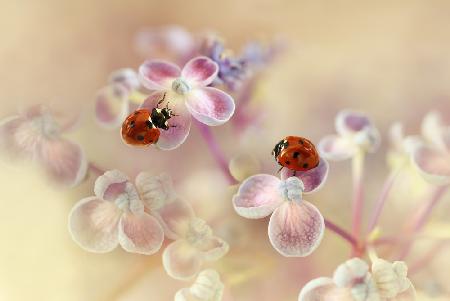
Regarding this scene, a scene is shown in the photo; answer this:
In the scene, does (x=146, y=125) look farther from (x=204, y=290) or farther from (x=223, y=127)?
(x=223, y=127)

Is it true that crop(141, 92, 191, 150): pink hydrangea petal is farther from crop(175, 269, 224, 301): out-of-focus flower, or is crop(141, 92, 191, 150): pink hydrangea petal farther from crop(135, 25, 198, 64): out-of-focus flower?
crop(135, 25, 198, 64): out-of-focus flower

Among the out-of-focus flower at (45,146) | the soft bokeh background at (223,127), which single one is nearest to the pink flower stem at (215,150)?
the soft bokeh background at (223,127)

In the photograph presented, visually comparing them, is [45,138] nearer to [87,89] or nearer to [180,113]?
[180,113]

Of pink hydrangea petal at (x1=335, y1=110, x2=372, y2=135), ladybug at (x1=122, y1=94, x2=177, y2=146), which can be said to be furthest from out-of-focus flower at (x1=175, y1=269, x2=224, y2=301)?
pink hydrangea petal at (x1=335, y1=110, x2=372, y2=135)

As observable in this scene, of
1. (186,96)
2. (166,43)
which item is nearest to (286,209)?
(186,96)

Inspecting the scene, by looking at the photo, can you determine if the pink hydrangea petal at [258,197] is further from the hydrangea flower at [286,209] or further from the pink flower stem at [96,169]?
the pink flower stem at [96,169]

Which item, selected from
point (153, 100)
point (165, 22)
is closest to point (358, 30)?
point (165, 22)
